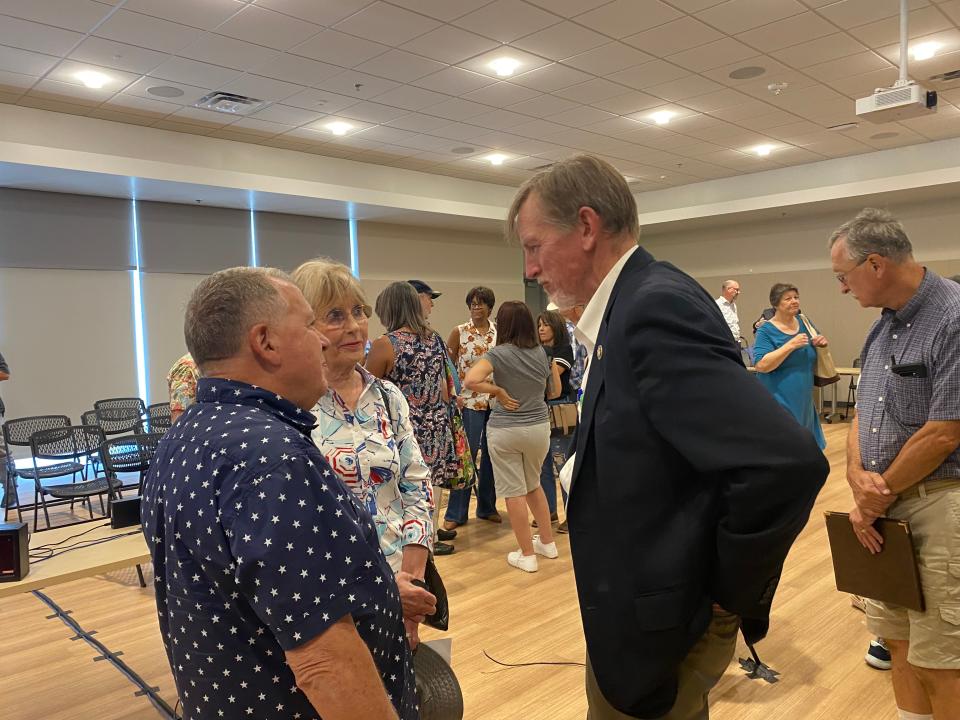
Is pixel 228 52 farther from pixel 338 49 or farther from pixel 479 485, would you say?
pixel 479 485

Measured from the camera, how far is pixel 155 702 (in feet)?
9.32

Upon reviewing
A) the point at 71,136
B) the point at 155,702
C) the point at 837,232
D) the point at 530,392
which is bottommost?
the point at 155,702

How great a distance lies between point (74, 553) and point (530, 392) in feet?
8.22

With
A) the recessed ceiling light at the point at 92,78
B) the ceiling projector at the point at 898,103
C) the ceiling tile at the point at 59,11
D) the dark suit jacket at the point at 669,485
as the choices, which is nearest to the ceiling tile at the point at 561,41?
the ceiling projector at the point at 898,103

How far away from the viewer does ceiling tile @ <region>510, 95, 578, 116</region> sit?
282 inches

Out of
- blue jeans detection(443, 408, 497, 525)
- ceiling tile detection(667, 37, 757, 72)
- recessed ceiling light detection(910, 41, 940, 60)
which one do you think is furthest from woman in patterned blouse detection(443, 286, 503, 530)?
recessed ceiling light detection(910, 41, 940, 60)

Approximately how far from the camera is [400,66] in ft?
20.1

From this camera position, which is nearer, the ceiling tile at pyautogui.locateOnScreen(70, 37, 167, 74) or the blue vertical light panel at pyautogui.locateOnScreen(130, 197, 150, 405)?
the ceiling tile at pyautogui.locateOnScreen(70, 37, 167, 74)

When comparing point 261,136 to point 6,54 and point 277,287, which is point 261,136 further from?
point 277,287

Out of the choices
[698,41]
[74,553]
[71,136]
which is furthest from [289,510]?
[71,136]

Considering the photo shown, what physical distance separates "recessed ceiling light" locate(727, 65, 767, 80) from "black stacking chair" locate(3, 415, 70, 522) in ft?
23.5

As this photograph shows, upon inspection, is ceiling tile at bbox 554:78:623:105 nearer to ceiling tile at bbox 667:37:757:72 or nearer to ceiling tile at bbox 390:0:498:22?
ceiling tile at bbox 667:37:757:72

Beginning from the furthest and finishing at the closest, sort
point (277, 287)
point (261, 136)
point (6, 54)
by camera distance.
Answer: point (261, 136), point (6, 54), point (277, 287)

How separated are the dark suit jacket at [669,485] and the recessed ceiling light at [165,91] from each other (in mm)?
6448
